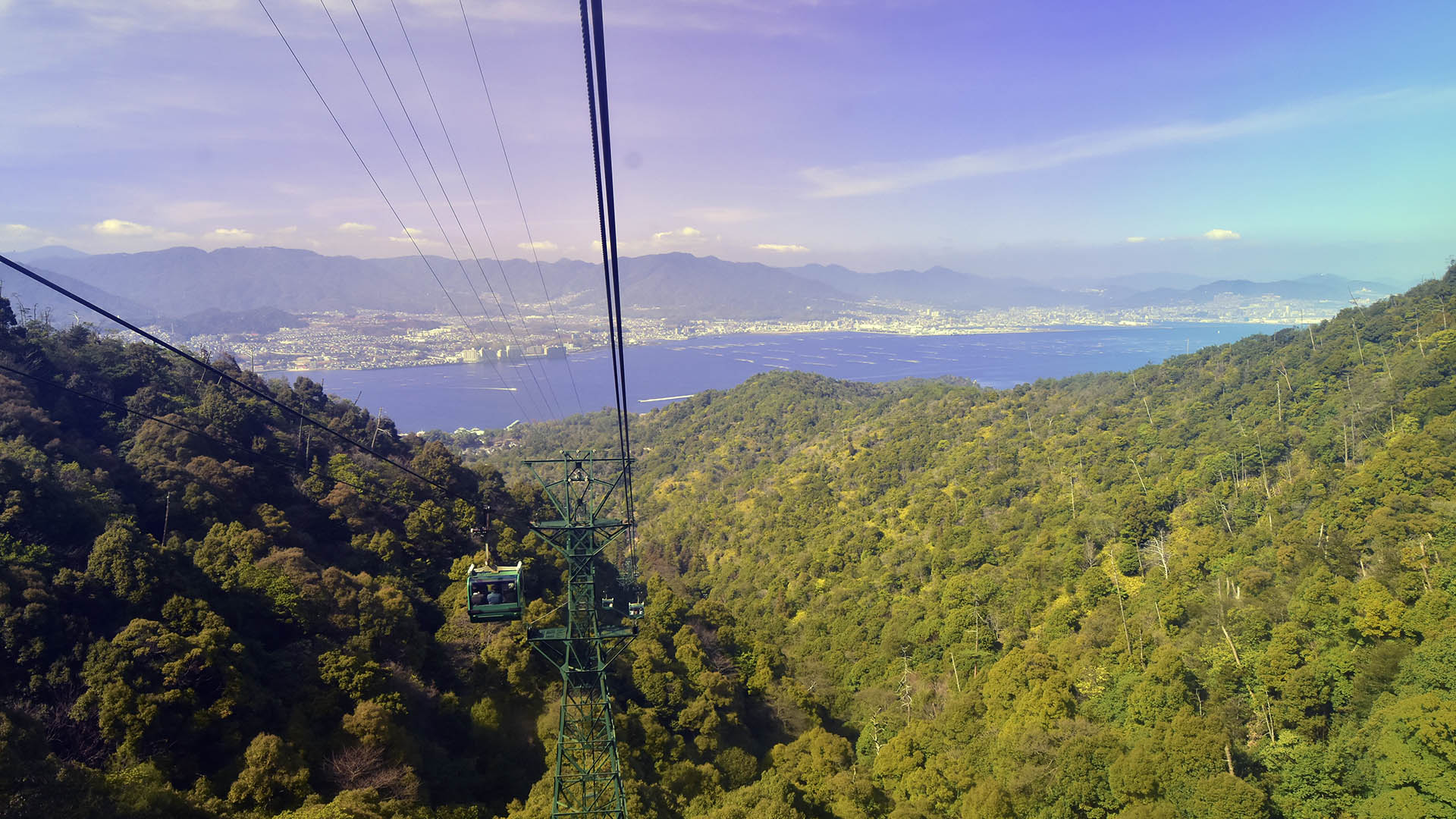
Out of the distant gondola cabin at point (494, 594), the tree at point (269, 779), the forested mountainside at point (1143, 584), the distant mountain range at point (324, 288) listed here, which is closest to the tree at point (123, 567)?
the tree at point (269, 779)

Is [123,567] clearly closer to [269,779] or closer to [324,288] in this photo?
[269,779]

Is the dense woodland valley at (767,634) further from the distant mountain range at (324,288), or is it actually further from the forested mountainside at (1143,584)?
the distant mountain range at (324,288)

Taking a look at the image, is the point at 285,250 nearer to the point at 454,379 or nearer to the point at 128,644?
the point at 454,379

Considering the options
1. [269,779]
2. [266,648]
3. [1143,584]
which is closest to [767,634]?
[1143,584]

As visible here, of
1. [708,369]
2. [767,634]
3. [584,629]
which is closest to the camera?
[584,629]

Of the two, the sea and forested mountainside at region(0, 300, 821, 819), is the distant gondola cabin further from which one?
the sea

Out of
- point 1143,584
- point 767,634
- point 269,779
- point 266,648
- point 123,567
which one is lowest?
point 767,634
